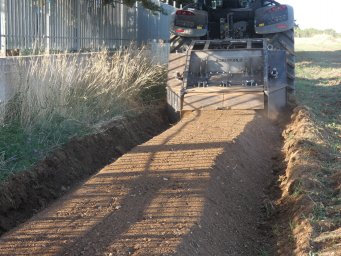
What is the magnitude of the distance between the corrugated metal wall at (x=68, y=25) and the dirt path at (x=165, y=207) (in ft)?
12.9

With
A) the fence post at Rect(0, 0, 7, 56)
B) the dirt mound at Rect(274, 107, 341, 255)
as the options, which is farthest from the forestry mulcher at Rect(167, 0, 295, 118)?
the fence post at Rect(0, 0, 7, 56)

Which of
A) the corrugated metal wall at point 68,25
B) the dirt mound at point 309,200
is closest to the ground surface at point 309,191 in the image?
the dirt mound at point 309,200

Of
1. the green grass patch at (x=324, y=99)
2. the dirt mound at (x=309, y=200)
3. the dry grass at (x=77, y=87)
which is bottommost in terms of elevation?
the dirt mound at (x=309, y=200)

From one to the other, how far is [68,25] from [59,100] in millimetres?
4991

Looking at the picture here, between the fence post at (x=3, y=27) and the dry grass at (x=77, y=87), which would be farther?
the fence post at (x=3, y=27)

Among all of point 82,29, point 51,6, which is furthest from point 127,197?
point 82,29

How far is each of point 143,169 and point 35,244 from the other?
2507mm

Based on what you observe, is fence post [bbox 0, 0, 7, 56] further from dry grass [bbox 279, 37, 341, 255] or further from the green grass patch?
→ the green grass patch

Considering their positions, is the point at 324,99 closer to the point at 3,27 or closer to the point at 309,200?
the point at 3,27

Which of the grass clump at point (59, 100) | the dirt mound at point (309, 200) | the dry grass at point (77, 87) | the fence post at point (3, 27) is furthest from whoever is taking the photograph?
the fence post at point (3, 27)

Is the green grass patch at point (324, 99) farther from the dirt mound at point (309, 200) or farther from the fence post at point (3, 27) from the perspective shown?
the fence post at point (3, 27)

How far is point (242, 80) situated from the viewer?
1262cm

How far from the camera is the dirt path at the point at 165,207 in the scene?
529 centimetres

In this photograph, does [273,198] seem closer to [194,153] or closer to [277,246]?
[194,153]
